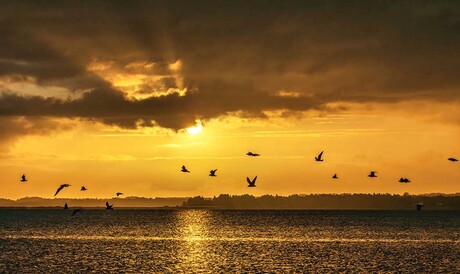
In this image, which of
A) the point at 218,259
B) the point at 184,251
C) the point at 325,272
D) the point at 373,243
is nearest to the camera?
the point at 325,272

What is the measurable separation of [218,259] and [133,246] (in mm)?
29175

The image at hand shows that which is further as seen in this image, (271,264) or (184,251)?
(184,251)

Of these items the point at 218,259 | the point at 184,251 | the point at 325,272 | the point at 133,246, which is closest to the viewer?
the point at 325,272

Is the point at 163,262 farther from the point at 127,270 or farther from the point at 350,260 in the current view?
the point at 350,260

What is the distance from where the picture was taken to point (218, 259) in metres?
96.1

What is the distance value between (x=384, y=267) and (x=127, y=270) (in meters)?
31.5

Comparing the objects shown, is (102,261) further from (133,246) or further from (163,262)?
(133,246)

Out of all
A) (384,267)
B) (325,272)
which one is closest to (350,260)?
(384,267)

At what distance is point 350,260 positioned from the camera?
3799 inches

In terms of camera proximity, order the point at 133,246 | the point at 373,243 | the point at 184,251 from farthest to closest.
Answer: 1. the point at 373,243
2. the point at 133,246
3. the point at 184,251

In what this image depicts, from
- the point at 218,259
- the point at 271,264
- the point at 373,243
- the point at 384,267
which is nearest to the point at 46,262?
the point at 218,259

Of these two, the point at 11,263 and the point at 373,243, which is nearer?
the point at 11,263

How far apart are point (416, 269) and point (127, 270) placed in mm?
34910

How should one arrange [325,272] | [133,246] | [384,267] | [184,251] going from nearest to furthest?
1. [325,272]
2. [384,267]
3. [184,251]
4. [133,246]
